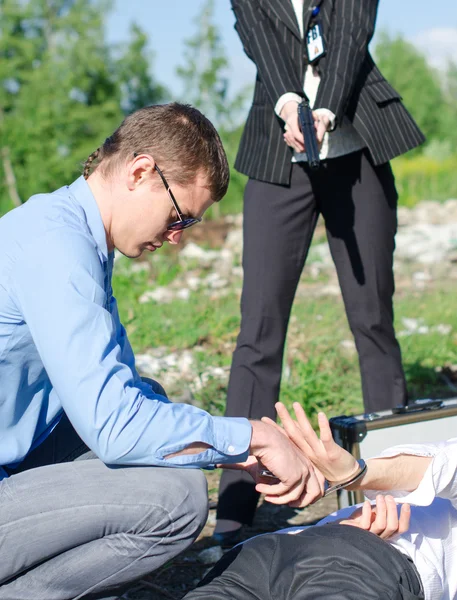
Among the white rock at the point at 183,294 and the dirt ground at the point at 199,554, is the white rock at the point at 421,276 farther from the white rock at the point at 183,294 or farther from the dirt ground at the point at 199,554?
the dirt ground at the point at 199,554

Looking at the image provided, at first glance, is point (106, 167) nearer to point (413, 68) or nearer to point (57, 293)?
point (57, 293)

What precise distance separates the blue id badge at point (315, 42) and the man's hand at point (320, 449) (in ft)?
4.98

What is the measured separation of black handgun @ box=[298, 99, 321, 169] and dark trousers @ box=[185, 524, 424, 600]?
1.33 meters

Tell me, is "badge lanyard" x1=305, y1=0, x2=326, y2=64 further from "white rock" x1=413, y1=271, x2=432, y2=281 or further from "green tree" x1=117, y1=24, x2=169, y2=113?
"green tree" x1=117, y1=24, x2=169, y2=113

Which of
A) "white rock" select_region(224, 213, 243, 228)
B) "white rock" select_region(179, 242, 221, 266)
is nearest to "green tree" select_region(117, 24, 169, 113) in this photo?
"white rock" select_region(224, 213, 243, 228)

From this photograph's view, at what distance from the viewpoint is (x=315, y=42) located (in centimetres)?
321

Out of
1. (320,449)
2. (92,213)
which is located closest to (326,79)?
(92,213)

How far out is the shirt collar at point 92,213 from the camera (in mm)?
2180

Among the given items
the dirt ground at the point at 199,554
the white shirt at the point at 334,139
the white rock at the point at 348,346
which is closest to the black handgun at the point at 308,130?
the white shirt at the point at 334,139

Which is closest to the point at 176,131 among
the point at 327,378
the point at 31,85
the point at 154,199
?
the point at 154,199

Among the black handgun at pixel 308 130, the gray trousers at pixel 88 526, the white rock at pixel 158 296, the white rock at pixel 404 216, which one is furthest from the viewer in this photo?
the white rock at pixel 404 216

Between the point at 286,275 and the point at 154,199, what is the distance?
3.74ft

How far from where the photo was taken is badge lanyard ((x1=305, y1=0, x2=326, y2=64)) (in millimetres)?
3186

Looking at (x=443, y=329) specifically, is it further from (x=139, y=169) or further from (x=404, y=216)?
(x=404, y=216)
